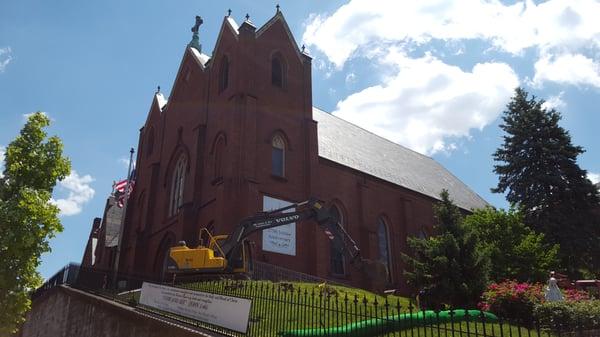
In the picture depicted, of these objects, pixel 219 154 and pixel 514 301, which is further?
pixel 219 154

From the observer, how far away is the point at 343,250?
1942 cm

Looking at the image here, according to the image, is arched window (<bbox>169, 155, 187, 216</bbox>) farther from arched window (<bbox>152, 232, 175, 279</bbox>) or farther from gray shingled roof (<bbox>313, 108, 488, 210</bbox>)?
gray shingled roof (<bbox>313, 108, 488, 210</bbox>)

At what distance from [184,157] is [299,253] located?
10.3 m

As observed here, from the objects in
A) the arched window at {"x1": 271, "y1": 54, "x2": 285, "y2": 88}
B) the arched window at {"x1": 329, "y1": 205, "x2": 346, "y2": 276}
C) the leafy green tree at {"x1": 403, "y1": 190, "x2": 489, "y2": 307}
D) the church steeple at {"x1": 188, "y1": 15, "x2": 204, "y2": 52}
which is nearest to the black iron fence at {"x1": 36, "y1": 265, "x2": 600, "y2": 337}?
the leafy green tree at {"x1": 403, "y1": 190, "x2": 489, "y2": 307}

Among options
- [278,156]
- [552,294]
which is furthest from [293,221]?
[552,294]

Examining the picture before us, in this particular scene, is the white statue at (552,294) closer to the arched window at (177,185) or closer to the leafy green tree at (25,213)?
the leafy green tree at (25,213)

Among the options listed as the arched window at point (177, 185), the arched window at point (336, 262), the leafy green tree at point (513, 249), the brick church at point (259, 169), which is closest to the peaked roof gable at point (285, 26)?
the brick church at point (259, 169)

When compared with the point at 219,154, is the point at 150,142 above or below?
above

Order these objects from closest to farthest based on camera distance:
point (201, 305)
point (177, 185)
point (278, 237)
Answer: point (201, 305) < point (278, 237) < point (177, 185)

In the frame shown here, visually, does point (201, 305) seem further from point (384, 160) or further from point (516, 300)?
point (384, 160)

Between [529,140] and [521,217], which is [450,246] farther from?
[529,140]

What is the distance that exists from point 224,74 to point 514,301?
19.2 m

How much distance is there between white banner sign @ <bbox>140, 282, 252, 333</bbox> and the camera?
34.0ft

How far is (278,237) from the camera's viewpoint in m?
22.4
